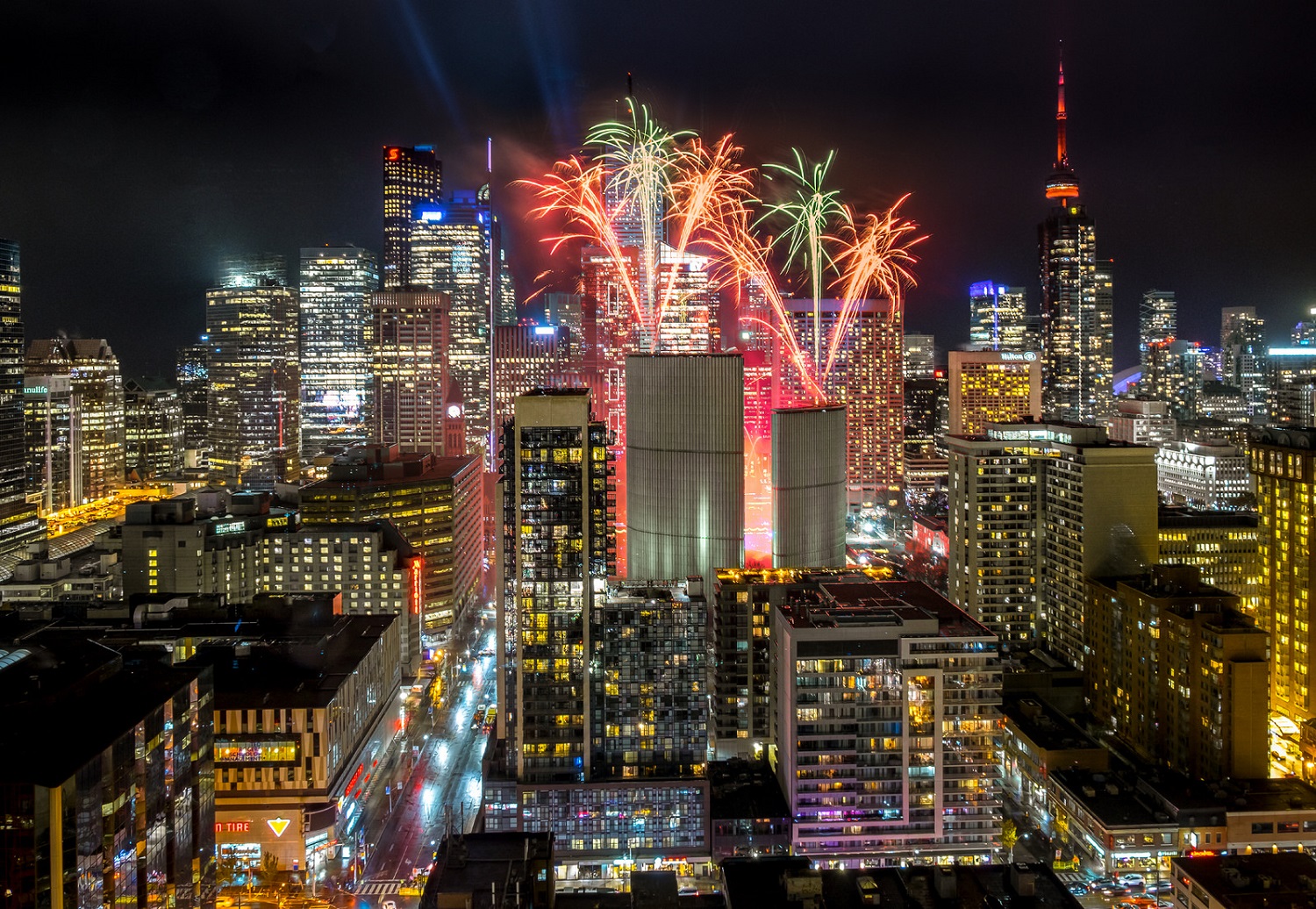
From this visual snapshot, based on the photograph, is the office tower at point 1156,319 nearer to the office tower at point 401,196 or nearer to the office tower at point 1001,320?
the office tower at point 1001,320

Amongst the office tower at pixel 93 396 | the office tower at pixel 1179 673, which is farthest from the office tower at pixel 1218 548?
the office tower at pixel 93 396

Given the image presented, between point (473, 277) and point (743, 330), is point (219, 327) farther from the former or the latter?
point (743, 330)

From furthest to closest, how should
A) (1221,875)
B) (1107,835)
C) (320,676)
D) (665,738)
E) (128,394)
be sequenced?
(128,394) < (320,676) < (665,738) < (1107,835) < (1221,875)

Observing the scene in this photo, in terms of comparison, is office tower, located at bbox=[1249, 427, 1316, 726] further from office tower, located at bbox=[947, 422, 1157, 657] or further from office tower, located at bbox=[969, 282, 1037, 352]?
office tower, located at bbox=[969, 282, 1037, 352]

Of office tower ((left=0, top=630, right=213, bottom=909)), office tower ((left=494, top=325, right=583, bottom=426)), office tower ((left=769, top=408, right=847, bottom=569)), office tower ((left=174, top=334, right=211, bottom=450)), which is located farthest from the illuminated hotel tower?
office tower ((left=0, top=630, right=213, bottom=909))

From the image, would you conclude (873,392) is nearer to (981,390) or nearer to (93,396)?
(981,390)

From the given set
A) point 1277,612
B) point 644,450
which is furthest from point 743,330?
point 1277,612
